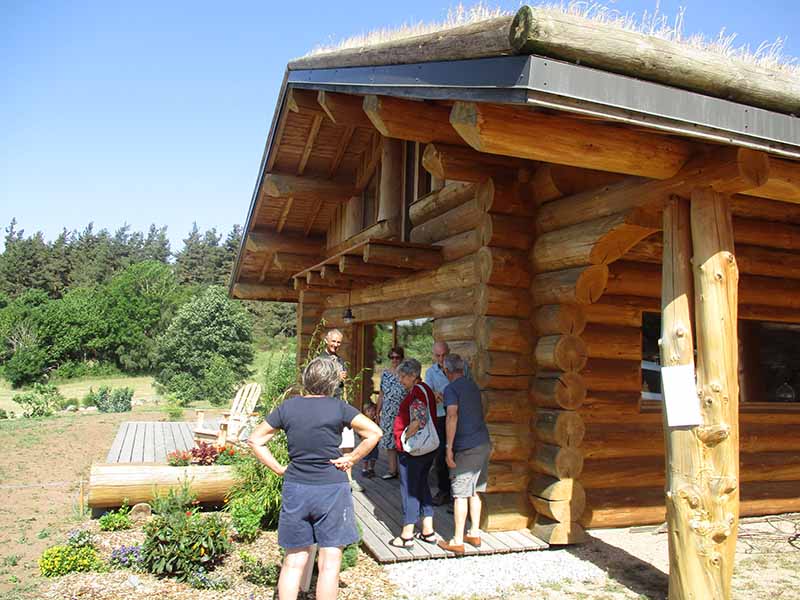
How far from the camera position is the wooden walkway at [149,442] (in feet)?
30.7

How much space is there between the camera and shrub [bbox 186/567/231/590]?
16.6 feet

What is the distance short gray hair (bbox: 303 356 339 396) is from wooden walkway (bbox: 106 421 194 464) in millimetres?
4722

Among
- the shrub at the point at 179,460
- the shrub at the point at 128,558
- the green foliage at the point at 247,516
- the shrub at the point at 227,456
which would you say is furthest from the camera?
the shrub at the point at 227,456

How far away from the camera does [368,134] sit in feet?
33.8

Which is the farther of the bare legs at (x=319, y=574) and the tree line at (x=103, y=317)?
the tree line at (x=103, y=317)

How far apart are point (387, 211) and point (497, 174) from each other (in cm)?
338

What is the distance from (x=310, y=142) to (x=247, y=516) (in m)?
5.61

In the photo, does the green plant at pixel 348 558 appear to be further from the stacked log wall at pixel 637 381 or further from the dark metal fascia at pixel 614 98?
the dark metal fascia at pixel 614 98

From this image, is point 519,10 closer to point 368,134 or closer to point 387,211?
point 387,211

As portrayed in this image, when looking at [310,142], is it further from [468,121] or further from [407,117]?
[468,121]

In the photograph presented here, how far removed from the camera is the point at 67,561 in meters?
5.39

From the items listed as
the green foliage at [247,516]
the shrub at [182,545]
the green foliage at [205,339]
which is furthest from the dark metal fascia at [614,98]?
the green foliage at [205,339]

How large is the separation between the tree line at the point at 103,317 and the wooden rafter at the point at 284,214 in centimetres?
1597

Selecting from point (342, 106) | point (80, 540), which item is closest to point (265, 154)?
point (342, 106)
